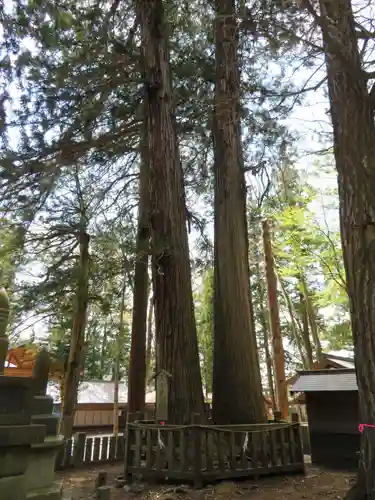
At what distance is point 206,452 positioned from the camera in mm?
4785

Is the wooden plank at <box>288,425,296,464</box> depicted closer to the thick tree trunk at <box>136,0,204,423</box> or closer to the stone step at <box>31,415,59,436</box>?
the thick tree trunk at <box>136,0,204,423</box>

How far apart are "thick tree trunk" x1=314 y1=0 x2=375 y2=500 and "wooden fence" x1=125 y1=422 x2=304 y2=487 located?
6.75 feet

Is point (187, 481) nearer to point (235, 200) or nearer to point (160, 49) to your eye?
point (235, 200)

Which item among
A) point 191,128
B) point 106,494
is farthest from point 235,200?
point 106,494

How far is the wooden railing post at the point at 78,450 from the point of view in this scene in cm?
692

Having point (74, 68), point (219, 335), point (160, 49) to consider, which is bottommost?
point (219, 335)

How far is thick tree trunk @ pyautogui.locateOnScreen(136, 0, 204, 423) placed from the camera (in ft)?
18.4

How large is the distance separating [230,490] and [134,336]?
4595 millimetres

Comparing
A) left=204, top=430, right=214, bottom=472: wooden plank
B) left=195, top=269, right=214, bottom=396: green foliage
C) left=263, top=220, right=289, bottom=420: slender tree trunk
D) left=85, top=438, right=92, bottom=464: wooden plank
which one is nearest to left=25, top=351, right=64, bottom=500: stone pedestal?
left=204, top=430, right=214, bottom=472: wooden plank

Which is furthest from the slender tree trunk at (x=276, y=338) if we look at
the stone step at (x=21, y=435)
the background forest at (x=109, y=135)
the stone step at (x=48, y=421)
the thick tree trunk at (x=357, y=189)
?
the stone step at (x=21, y=435)

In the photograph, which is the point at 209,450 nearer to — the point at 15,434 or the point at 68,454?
the point at 15,434

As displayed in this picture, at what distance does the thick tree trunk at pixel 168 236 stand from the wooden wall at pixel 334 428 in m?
2.68

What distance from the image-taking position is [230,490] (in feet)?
14.5

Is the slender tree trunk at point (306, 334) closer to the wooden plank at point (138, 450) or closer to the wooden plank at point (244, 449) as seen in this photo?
the wooden plank at point (244, 449)
